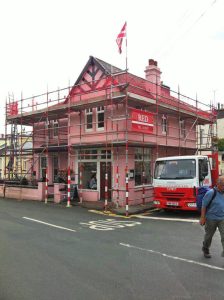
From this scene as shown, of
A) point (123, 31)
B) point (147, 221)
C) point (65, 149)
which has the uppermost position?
point (123, 31)

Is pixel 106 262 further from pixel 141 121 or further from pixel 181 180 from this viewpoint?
pixel 141 121

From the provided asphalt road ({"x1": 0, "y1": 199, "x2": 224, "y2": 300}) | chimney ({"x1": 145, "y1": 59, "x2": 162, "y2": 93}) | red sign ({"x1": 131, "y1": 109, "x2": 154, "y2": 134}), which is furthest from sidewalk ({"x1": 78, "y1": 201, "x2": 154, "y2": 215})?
chimney ({"x1": 145, "y1": 59, "x2": 162, "y2": 93})

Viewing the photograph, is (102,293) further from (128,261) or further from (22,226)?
(22,226)

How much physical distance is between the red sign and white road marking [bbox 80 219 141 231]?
451cm

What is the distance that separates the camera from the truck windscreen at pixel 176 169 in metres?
13.0

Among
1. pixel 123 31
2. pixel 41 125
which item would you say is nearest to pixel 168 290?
pixel 123 31

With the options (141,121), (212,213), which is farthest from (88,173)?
(212,213)

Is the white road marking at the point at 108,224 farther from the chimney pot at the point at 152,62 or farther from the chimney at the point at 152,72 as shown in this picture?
the chimney pot at the point at 152,62

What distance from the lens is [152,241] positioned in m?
8.35

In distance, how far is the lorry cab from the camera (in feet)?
41.1

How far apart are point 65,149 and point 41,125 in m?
3.87

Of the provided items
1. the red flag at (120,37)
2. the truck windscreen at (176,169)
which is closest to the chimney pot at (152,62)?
the red flag at (120,37)

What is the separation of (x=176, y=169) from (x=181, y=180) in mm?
778

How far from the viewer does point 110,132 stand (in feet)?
52.5
